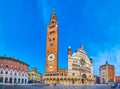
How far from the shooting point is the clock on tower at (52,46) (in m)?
95.8

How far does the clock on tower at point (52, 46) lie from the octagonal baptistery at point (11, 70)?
12.1m

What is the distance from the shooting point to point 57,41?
9894 centimetres

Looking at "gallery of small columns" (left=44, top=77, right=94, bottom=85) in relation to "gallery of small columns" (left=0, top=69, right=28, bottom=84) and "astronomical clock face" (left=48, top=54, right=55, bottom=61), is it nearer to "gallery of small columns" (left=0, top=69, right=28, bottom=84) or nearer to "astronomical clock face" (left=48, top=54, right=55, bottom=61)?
"astronomical clock face" (left=48, top=54, right=55, bottom=61)

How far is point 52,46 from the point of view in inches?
3903

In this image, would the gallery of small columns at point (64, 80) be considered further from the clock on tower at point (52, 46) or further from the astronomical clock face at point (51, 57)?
the astronomical clock face at point (51, 57)

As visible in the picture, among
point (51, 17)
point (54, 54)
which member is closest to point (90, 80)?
point (54, 54)

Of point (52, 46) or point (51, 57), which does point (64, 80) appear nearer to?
point (51, 57)

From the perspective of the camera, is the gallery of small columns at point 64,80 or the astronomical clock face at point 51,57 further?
the astronomical clock face at point 51,57

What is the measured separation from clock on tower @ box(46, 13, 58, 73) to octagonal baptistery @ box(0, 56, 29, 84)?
12.1 metres

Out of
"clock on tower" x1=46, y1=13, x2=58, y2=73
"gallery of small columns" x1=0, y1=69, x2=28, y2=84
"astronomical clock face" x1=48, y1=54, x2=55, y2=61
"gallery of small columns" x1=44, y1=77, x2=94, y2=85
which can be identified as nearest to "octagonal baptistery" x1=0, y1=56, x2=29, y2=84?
"gallery of small columns" x1=0, y1=69, x2=28, y2=84

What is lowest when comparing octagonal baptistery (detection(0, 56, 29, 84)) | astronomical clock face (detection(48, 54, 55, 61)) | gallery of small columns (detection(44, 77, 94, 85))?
gallery of small columns (detection(44, 77, 94, 85))

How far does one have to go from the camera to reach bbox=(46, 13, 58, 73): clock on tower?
314 ft

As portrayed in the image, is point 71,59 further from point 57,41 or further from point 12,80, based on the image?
point 12,80

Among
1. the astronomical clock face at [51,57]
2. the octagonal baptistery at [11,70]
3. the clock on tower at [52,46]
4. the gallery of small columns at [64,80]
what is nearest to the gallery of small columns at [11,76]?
the octagonal baptistery at [11,70]
